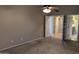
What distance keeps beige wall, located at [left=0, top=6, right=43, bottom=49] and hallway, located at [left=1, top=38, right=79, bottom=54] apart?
105 mm

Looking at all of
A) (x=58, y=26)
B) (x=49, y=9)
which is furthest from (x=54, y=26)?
(x=49, y=9)

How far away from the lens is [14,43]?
5.84 feet

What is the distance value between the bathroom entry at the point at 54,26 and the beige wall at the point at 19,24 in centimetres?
10

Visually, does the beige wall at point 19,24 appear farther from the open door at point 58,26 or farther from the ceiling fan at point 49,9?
the open door at point 58,26

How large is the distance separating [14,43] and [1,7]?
57 cm

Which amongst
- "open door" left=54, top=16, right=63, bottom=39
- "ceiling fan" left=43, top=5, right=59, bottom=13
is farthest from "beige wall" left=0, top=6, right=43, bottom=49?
"open door" left=54, top=16, right=63, bottom=39

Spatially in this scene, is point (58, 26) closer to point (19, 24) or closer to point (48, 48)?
point (48, 48)

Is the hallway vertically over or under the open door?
under

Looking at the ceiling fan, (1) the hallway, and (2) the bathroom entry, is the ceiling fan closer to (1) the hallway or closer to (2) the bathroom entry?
(2) the bathroom entry

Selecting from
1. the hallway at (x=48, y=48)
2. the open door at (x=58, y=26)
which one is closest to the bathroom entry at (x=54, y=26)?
the open door at (x=58, y=26)

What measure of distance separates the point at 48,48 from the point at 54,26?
1.19 ft

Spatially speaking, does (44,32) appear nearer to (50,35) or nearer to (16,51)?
(50,35)

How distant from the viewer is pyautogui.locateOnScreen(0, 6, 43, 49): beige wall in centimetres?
174
